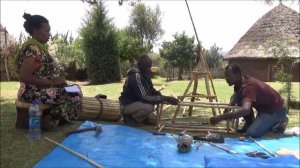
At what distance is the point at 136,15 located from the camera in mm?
38844

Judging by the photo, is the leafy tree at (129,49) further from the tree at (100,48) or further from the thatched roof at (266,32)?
the thatched roof at (266,32)

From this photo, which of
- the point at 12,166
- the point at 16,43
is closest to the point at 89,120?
the point at 12,166

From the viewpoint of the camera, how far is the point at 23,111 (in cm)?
548

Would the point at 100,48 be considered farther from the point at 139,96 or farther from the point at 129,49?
the point at 139,96

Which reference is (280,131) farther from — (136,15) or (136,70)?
(136,15)

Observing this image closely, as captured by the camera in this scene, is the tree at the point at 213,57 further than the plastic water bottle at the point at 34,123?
Yes

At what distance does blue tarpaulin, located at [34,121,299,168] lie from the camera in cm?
390

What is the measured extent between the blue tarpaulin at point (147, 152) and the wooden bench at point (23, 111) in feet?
2.07

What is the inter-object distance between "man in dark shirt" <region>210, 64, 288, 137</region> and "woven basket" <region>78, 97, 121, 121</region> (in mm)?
2098

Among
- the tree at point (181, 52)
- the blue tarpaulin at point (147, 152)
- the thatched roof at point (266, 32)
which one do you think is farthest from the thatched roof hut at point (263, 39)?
the blue tarpaulin at point (147, 152)

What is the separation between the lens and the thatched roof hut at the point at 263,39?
2498cm

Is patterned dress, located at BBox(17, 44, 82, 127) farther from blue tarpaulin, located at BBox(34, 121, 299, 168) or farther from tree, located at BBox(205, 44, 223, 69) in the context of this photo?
tree, located at BBox(205, 44, 223, 69)

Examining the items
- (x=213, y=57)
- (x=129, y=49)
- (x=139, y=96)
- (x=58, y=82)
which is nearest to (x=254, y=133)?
(x=139, y=96)

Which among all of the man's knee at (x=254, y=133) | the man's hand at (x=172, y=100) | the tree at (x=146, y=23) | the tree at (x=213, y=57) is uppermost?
the tree at (x=146, y=23)
